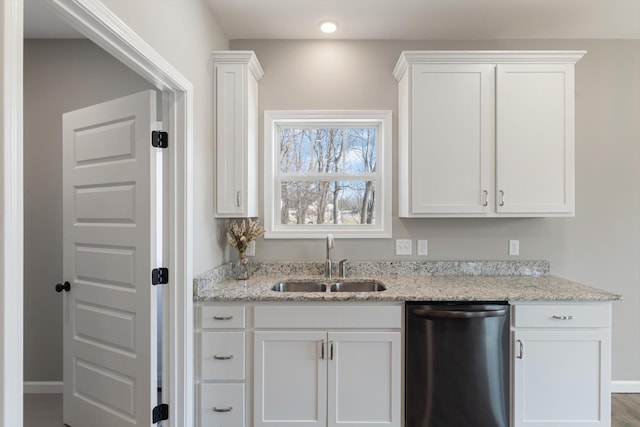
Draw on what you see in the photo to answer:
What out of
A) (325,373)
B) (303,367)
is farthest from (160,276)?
(325,373)

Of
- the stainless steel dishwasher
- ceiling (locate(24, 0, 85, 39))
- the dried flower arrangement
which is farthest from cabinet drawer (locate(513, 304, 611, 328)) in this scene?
ceiling (locate(24, 0, 85, 39))

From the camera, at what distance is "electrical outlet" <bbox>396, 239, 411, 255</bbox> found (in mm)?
2701

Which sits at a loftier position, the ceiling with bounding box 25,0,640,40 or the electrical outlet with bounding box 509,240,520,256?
the ceiling with bounding box 25,0,640,40

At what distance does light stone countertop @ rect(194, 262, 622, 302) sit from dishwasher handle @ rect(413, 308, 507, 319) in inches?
2.7

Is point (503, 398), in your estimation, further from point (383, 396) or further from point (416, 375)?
point (383, 396)

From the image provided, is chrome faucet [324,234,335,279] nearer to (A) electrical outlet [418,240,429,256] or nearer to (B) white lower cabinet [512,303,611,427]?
(A) electrical outlet [418,240,429,256]

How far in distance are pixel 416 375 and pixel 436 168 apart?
1.32 m

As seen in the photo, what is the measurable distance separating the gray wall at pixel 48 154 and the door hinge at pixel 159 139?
1.15 meters

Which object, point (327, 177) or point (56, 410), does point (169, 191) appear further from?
point (56, 410)

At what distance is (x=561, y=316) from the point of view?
1.99 meters

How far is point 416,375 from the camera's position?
1971 mm

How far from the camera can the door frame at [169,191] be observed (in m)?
0.87

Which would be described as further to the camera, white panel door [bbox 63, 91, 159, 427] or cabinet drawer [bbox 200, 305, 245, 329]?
cabinet drawer [bbox 200, 305, 245, 329]

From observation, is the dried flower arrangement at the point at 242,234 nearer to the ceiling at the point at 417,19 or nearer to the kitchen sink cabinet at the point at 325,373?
the kitchen sink cabinet at the point at 325,373
